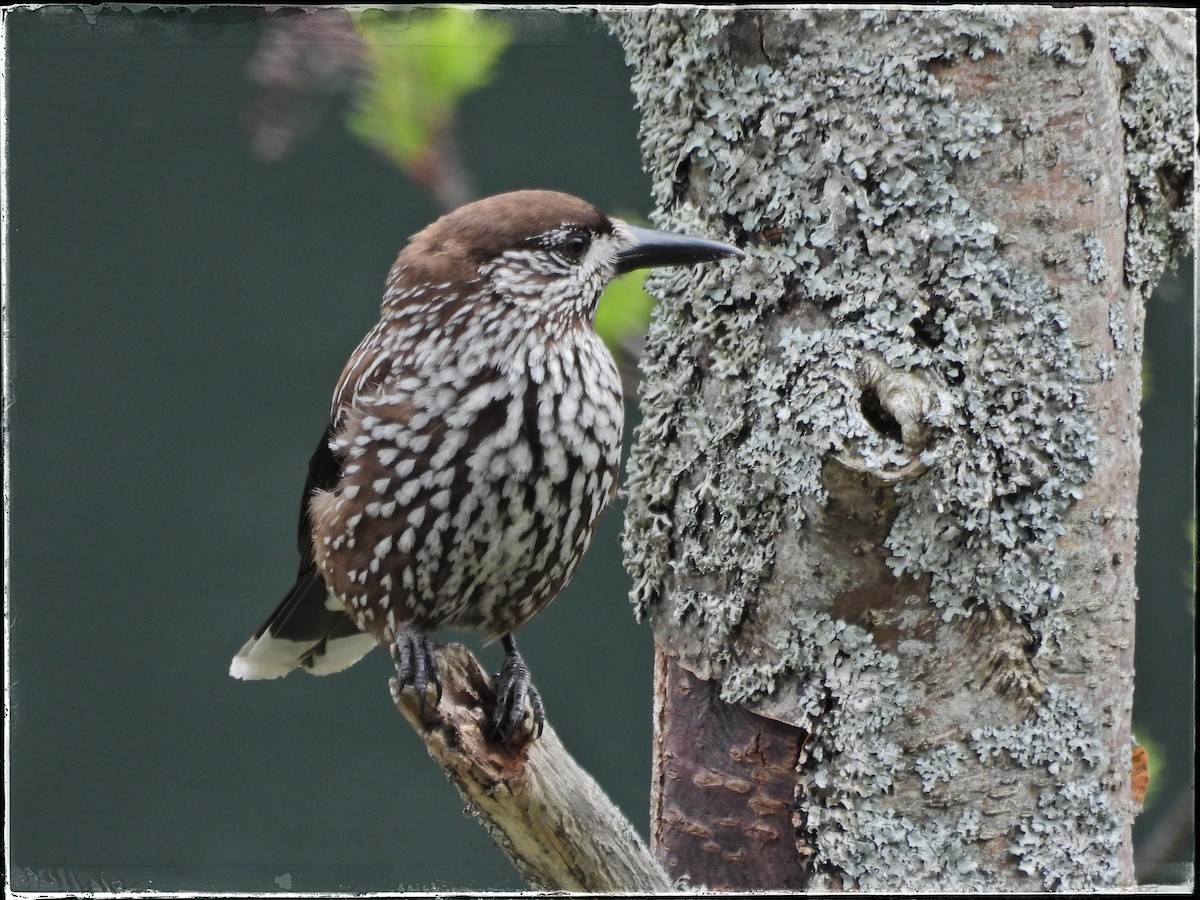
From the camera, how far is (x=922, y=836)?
6.26ft

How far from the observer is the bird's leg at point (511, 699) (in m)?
1.96

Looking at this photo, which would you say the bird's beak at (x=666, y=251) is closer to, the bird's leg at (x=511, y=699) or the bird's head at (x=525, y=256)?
the bird's head at (x=525, y=256)

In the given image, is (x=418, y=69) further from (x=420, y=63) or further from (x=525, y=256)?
(x=525, y=256)

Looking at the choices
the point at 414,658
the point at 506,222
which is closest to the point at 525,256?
the point at 506,222

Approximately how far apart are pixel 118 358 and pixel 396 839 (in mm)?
1304

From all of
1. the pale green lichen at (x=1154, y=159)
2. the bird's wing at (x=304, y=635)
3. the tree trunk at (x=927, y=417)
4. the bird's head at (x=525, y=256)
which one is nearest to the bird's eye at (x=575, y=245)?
the bird's head at (x=525, y=256)

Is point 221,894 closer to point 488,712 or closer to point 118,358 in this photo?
point 488,712

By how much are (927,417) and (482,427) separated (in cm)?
80

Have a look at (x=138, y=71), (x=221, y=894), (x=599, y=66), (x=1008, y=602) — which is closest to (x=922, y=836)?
(x=1008, y=602)

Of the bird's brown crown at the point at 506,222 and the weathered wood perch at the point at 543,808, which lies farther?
the bird's brown crown at the point at 506,222

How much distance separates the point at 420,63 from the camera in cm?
205

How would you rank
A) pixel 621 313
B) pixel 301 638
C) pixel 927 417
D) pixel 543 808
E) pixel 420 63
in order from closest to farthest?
pixel 927 417 → pixel 543 808 → pixel 420 63 → pixel 621 313 → pixel 301 638

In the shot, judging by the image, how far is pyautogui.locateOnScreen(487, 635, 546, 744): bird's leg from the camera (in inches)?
77.3

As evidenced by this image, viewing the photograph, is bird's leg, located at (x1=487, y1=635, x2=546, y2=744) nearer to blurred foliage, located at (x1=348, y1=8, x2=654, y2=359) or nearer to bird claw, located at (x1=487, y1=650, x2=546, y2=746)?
bird claw, located at (x1=487, y1=650, x2=546, y2=746)
